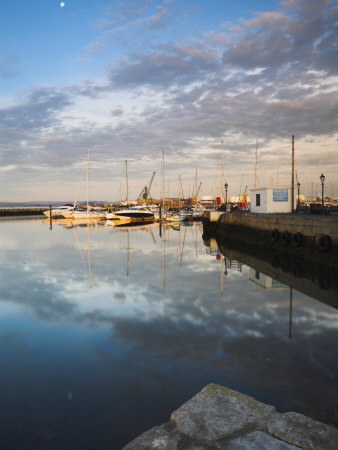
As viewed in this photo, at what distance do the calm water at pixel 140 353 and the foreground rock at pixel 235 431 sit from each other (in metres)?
0.71

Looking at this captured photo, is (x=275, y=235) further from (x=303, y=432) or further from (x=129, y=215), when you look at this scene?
(x=129, y=215)

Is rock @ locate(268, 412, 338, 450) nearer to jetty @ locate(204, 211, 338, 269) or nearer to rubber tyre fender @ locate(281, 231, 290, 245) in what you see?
jetty @ locate(204, 211, 338, 269)

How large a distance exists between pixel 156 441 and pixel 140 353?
140 inches

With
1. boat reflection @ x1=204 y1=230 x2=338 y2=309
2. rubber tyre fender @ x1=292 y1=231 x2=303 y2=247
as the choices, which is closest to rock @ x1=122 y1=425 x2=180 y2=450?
boat reflection @ x1=204 y1=230 x2=338 y2=309

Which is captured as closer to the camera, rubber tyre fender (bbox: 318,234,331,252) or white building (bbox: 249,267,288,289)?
white building (bbox: 249,267,288,289)

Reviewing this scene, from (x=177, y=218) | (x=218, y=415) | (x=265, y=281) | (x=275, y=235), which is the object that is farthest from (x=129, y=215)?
(x=218, y=415)

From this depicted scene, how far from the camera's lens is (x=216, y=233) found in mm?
40656

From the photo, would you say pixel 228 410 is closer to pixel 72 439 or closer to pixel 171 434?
pixel 171 434

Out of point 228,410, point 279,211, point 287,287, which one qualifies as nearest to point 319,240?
point 287,287

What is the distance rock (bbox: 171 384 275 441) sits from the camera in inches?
166

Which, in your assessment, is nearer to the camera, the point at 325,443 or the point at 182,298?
the point at 325,443

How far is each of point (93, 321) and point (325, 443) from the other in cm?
725

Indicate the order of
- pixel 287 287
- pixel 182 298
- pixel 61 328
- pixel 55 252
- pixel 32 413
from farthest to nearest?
pixel 55 252 < pixel 287 287 < pixel 182 298 < pixel 61 328 < pixel 32 413

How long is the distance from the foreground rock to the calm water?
2.33 ft
